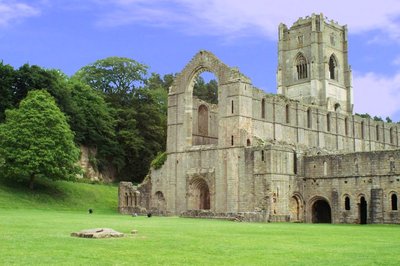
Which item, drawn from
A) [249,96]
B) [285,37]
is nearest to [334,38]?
[285,37]

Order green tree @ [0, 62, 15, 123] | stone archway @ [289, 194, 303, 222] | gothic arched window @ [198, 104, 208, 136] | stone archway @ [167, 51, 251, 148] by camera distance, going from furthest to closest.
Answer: green tree @ [0, 62, 15, 123], gothic arched window @ [198, 104, 208, 136], stone archway @ [167, 51, 251, 148], stone archway @ [289, 194, 303, 222]

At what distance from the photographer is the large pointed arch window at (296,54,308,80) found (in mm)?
85750

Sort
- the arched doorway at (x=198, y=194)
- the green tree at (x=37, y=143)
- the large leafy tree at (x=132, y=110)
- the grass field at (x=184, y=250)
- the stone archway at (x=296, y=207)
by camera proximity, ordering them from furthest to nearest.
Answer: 1. the large leafy tree at (x=132, y=110)
2. the arched doorway at (x=198, y=194)
3. the stone archway at (x=296, y=207)
4. the green tree at (x=37, y=143)
5. the grass field at (x=184, y=250)

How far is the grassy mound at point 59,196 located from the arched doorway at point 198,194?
7.93 metres

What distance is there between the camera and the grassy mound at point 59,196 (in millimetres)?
54331

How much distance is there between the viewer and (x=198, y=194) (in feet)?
199

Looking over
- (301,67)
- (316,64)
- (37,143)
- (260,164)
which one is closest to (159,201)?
(260,164)

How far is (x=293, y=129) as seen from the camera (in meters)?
64.0

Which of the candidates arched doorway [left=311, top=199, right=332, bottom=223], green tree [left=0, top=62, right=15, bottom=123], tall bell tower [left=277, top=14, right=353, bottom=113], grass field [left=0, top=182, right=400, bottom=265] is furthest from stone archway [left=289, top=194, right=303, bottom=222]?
green tree [left=0, top=62, right=15, bottom=123]

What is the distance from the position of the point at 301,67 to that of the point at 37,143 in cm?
4316

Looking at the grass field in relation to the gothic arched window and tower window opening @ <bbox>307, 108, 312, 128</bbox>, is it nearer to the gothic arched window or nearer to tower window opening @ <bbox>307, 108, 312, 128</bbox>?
the gothic arched window

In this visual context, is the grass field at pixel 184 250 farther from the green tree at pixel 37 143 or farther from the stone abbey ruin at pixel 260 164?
the green tree at pixel 37 143

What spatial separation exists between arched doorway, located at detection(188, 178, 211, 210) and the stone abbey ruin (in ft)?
0.32

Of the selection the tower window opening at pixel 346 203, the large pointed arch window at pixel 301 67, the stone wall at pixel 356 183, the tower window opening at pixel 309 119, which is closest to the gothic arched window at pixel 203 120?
the tower window opening at pixel 309 119
